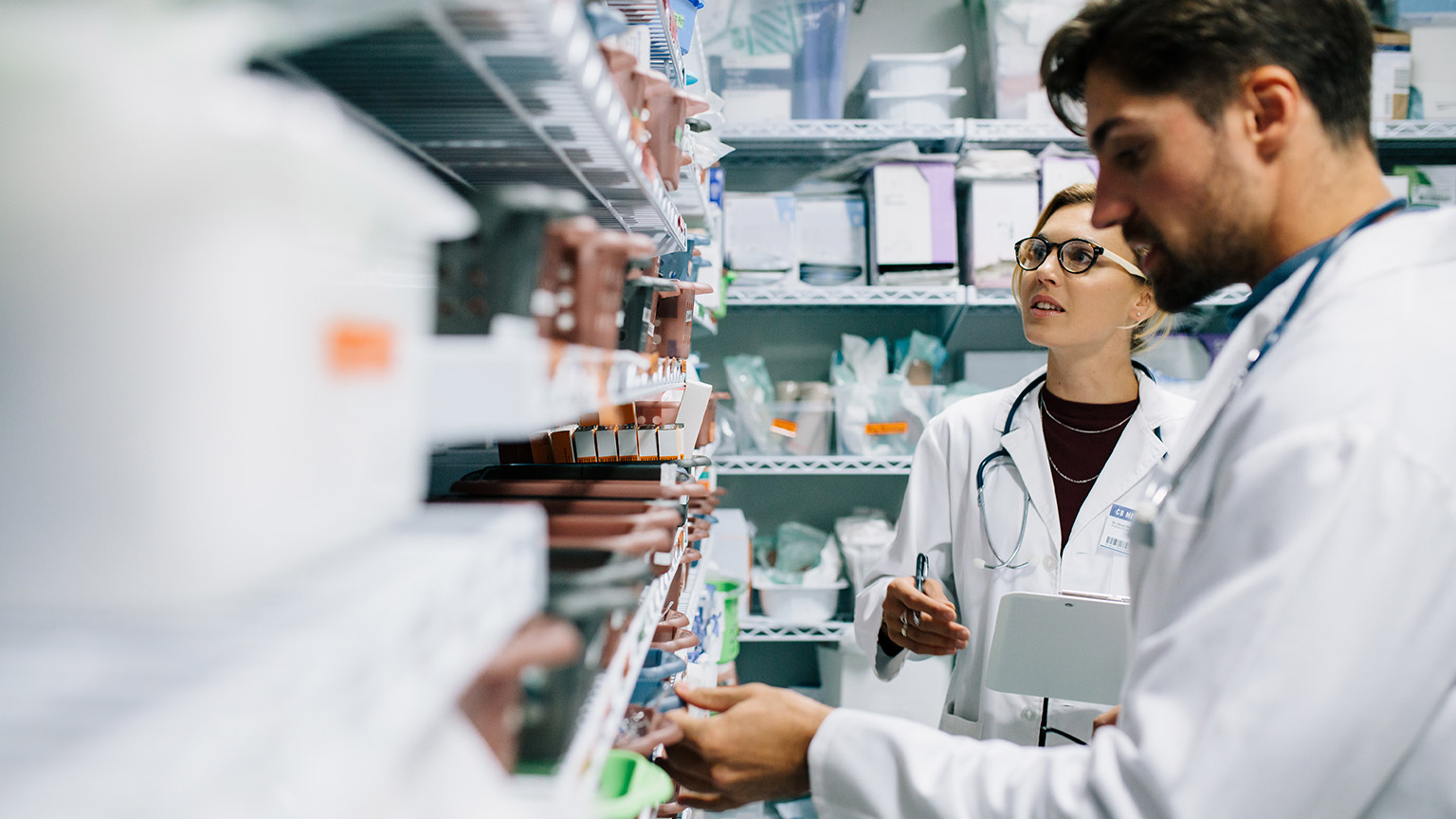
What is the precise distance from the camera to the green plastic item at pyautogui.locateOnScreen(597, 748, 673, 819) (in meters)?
0.84

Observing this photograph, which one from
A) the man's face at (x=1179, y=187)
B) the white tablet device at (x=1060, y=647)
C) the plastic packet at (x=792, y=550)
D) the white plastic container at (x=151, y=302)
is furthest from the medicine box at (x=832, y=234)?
the white plastic container at (x=151, y=302)

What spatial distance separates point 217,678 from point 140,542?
81mm

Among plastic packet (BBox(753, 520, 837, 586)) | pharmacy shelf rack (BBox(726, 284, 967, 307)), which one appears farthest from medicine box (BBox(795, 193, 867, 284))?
plastic packet (BBox(753, 520, 837, 586))

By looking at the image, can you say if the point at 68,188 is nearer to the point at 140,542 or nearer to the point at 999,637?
the point at 140,542

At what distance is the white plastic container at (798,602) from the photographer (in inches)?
115

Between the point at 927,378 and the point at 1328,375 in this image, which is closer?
the point at 1328,375

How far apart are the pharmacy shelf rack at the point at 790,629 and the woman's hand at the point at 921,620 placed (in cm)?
94

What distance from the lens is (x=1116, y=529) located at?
1837mm

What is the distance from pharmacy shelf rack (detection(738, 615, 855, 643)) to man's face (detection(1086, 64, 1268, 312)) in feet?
6.42

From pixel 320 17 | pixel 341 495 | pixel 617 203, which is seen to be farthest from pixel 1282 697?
pixel 617 203

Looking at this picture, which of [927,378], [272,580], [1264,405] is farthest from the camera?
[927,378]

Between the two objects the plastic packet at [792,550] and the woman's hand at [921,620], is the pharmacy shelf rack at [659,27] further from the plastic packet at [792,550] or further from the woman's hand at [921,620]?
the plastic packet at [792,550]

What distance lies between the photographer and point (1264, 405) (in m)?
0.90

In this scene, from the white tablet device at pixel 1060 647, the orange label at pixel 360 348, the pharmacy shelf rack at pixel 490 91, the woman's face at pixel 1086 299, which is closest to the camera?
the orange label at pixel 360 348
